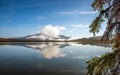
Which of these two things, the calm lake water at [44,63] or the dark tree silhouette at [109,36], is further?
the calm lake water at [44,63]

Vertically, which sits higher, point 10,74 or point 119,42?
point 119,42

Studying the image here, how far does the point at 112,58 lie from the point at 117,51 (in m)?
0.29

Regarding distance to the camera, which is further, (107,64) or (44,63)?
(44,63)

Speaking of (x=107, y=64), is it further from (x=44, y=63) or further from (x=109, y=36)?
(x=44, y=63)

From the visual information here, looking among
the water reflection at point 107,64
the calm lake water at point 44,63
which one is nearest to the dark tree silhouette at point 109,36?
the water reflection at point 107,64

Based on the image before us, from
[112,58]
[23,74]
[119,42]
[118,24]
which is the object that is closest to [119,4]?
[118,24]

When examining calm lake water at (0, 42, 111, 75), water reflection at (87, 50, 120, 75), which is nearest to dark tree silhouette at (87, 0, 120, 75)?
water reflection at (87, 50, 120, 75)

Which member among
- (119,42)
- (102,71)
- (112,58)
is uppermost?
→ (119,42)

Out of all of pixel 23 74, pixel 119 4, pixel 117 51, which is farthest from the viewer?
pixel 23 74

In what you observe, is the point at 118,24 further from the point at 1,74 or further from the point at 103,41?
the point at 1,74

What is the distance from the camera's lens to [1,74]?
2288 cm

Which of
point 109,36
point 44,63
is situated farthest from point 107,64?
point 44,63

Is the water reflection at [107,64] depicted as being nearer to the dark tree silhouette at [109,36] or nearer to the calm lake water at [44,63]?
the dark tree silhouette at [109,36]

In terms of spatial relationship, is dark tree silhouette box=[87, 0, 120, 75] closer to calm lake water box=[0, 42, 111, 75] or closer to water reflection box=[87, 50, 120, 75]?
water reflection box=[87, 50, 120, 75]
